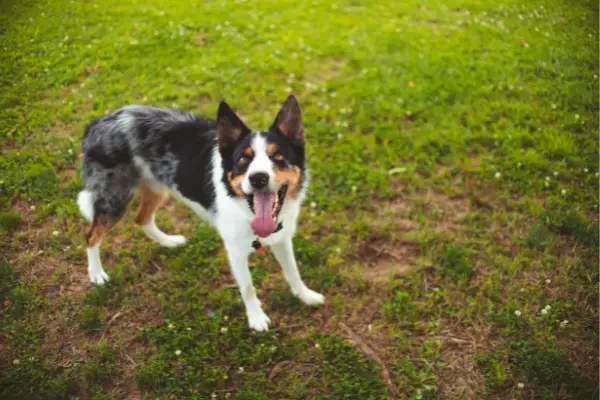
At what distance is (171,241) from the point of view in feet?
15.7

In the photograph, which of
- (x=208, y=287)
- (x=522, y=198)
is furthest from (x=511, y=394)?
(x=208, y=287)

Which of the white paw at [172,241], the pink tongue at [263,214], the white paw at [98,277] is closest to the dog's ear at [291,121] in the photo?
the pink tongue at [263,214]

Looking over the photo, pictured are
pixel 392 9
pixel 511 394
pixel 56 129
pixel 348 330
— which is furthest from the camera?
pixel 392 9

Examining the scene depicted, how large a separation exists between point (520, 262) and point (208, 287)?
3.21 meters

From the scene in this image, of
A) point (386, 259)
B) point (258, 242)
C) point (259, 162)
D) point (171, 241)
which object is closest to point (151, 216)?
point (171, 241)

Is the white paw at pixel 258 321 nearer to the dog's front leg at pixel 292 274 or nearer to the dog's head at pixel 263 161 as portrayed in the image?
the dog's front leg at pixel 292 274

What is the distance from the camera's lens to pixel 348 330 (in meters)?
4.04

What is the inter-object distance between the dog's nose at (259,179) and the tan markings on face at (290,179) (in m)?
0.11

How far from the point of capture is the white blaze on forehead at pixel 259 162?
3.14 m

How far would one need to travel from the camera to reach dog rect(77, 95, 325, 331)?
3307mm

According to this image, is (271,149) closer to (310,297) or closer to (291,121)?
(291,121)

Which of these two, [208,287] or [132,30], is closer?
[208,287]

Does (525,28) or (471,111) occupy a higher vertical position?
(525,28)

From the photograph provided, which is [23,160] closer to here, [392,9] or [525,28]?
[392,9]
